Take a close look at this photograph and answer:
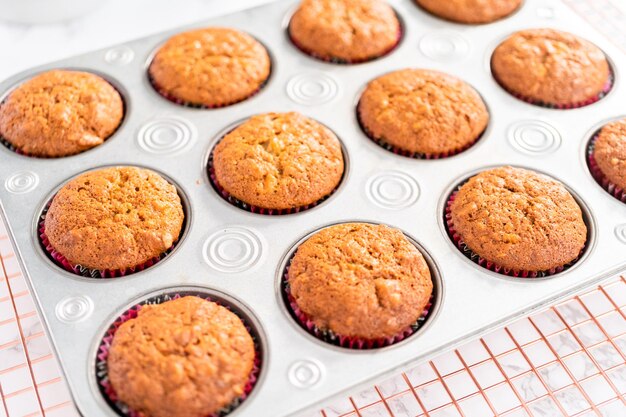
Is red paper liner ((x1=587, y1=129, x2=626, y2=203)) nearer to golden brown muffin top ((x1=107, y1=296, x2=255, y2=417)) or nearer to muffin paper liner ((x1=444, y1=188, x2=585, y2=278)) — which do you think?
muffin paper liner ((x1=444, y1=188, x2=585, y2=278))

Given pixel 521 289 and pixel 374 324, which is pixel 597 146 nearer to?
pixel 521 289

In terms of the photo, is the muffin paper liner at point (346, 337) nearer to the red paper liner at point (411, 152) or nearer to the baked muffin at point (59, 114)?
the red paper liner at point (411, 152)

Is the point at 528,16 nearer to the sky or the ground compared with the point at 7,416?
nearer to the sky

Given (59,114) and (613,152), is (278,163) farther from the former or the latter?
(613,152)

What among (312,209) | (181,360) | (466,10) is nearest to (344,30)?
(466,10)

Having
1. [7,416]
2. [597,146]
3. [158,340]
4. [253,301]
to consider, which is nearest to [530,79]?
[597,146]
